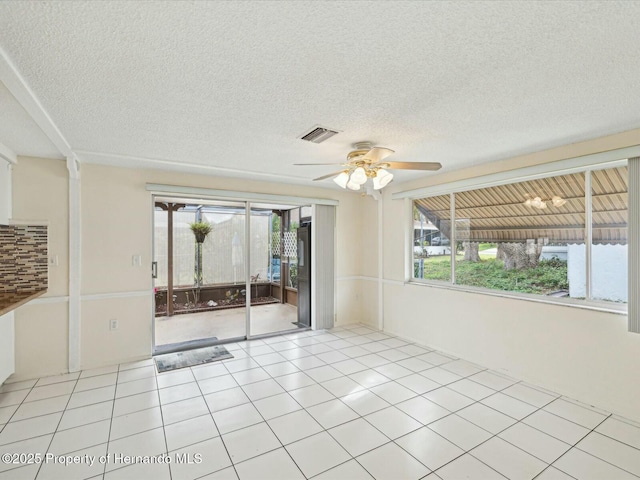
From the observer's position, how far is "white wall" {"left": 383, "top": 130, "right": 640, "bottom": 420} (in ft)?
8.64

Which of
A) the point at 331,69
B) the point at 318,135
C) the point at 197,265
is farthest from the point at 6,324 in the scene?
the point at 331,69

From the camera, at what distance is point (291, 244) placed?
5719mm

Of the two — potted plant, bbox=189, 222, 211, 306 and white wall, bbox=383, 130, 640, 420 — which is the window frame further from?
potted plant, bbox=189, 222, 211, 306

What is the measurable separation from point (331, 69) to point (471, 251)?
3142mm

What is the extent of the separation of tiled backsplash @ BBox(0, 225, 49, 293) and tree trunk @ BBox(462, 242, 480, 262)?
497cm

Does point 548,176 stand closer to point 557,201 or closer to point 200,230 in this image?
point 557,201

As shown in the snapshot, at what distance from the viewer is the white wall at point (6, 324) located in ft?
9.61

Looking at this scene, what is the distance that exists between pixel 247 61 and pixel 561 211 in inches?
129

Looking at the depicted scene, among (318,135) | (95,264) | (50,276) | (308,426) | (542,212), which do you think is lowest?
(308,426)

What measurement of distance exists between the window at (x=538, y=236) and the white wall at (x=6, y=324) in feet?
16.2

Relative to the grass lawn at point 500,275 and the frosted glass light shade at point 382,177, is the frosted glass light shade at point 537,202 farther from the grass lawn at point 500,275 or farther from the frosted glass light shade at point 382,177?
the frosted glass light shade at point 382,177

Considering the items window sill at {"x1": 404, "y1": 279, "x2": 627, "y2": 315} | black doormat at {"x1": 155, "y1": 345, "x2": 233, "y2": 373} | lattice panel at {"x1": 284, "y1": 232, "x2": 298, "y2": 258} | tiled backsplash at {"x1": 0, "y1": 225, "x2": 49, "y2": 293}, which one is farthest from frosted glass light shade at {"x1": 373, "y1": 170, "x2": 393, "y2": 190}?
tiled backsplash at {"x1": 0, "y1": 225, "x2": 49, "y2": 293}

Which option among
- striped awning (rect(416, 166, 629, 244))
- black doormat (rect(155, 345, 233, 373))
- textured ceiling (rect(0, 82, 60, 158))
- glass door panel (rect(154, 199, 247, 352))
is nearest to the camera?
textured ceiling (rect(0, 82, 60, 158))

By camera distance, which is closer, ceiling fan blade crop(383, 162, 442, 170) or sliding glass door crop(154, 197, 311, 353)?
ceiling fan blade crop(383, 162, 442, 170)
